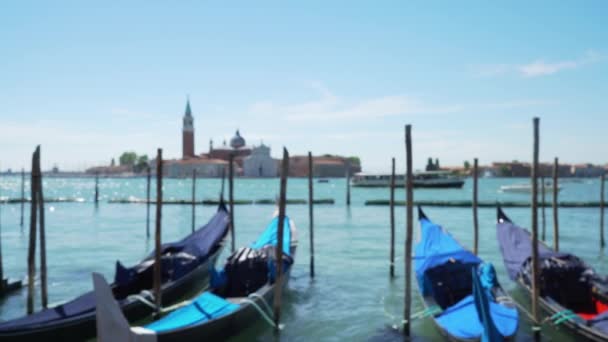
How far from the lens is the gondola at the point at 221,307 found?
3742mm

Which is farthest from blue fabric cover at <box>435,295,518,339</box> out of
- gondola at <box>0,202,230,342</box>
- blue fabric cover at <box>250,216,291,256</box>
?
blue fabric cover at <box>250,216,291,256</box>

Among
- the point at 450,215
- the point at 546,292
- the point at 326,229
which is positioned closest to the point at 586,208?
the point at 450,215

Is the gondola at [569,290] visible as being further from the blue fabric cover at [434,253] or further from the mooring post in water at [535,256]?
the blue fabric cover at [434,253]

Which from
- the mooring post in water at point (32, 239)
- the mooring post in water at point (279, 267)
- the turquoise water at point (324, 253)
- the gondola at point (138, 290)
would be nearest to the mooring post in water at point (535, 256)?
the turquoise water at point (324, 253)

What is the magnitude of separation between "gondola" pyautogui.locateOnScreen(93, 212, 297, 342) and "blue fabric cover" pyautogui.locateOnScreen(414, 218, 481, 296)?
6.75 ft

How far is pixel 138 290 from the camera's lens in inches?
320

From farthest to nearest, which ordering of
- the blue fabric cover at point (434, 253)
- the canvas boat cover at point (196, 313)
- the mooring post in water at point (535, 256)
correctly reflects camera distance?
the blue fabric cover at point (434, 253)
the mooring post in water at point (535, 256)
the canvas boat cover at point (196, 313)

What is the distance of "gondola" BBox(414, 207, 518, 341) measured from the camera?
5.68 meters

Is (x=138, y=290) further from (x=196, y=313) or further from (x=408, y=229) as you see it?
(x=408, y=229)

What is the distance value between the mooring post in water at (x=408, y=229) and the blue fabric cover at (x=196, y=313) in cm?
215

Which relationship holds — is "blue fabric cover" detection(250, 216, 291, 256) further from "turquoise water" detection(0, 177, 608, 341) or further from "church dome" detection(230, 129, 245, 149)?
"church dome" detection(230, 129, 245, 149)

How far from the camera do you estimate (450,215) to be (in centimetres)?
2575

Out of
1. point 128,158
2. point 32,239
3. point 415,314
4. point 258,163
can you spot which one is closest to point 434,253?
point 415,314

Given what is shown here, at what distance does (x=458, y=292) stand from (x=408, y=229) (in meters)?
1.20
